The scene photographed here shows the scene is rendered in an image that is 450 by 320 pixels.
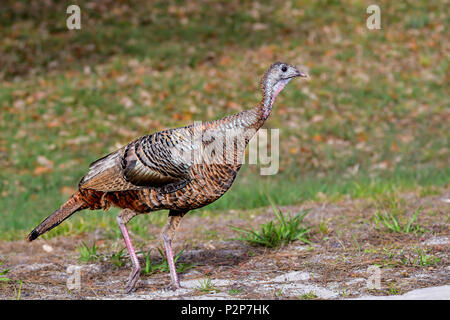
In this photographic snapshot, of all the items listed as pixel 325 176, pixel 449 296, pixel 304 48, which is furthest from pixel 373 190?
pixel 304 48

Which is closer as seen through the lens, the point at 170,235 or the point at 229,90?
the point at 170,235

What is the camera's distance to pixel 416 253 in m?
5.11

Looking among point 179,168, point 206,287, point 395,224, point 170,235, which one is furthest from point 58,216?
point 395,224

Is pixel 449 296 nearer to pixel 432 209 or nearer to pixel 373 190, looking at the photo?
pixel 432 209

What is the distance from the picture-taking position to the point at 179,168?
461 centimetres

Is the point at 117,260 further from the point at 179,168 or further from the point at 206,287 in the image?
the point at 179,168

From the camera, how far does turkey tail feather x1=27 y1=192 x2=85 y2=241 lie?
4945 millimetres

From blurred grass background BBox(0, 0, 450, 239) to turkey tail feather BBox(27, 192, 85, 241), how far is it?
1877 millimetres

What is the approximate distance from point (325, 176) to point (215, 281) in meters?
4.37

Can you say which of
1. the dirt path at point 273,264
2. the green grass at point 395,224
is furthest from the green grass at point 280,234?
the green grass at point 395,224

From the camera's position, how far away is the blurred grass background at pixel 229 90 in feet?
28.5

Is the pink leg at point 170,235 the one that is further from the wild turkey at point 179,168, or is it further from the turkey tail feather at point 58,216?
the turkey tail feather at point 58,216

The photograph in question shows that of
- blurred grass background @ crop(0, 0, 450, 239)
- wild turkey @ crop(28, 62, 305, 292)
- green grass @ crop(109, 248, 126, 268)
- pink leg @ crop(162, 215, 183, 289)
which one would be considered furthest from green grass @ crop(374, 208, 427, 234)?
green grass @ crop(109, 248, 126, 268)

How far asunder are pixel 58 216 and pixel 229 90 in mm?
6854
